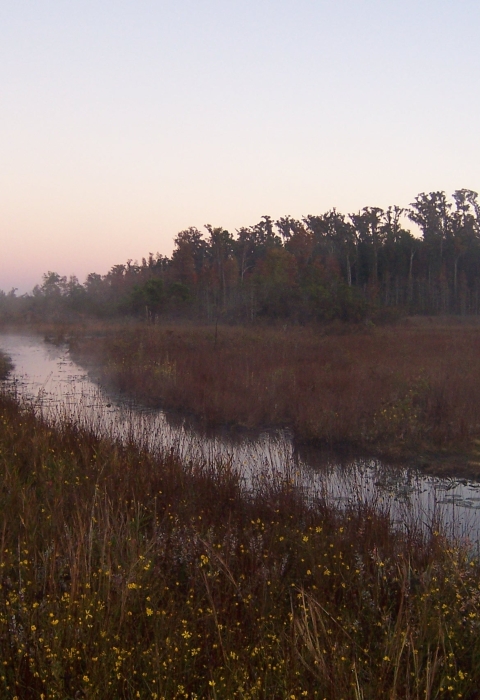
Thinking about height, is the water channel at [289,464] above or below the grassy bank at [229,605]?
below

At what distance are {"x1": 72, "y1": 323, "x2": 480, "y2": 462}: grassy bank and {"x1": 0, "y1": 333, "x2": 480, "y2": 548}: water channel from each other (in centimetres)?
70

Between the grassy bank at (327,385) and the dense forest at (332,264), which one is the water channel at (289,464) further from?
the dense forest at (332,264)

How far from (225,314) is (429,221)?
36.4m

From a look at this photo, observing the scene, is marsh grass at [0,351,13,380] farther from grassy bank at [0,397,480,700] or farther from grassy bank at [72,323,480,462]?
grassy bank at [0,397,480,700]

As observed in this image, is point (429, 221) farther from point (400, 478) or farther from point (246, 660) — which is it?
point (246, 660)

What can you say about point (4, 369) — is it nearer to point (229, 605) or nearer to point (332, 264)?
point (229, 605)

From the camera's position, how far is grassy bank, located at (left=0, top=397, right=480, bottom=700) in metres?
3.02

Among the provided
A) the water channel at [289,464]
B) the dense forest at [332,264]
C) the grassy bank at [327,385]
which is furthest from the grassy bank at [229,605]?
the dense forest at [332,264]

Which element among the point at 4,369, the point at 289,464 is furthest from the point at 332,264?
the point at 289,464

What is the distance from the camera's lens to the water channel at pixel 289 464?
21.5 feet

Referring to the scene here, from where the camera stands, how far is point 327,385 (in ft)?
43.9

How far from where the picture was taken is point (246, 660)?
3.23 metres

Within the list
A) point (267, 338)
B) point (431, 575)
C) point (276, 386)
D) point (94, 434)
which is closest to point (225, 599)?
point (431, 575)

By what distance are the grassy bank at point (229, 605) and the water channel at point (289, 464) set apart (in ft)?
3.25
